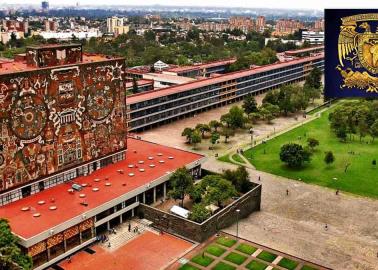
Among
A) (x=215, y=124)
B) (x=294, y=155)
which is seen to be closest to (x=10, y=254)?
(x=294, y=155)

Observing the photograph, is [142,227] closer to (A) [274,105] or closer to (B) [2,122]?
(B) [2,122]

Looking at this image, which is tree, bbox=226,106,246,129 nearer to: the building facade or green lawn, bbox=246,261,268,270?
the building facade

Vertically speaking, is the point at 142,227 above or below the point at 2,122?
below

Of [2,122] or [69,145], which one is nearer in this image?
[2,122]

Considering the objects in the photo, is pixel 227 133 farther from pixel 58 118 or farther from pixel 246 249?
pixel 246 249

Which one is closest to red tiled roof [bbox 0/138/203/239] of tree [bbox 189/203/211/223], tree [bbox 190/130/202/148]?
tree [bbox 189/203/211/223]

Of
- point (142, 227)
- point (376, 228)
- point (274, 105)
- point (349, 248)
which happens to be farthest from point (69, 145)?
point (274, 105)
